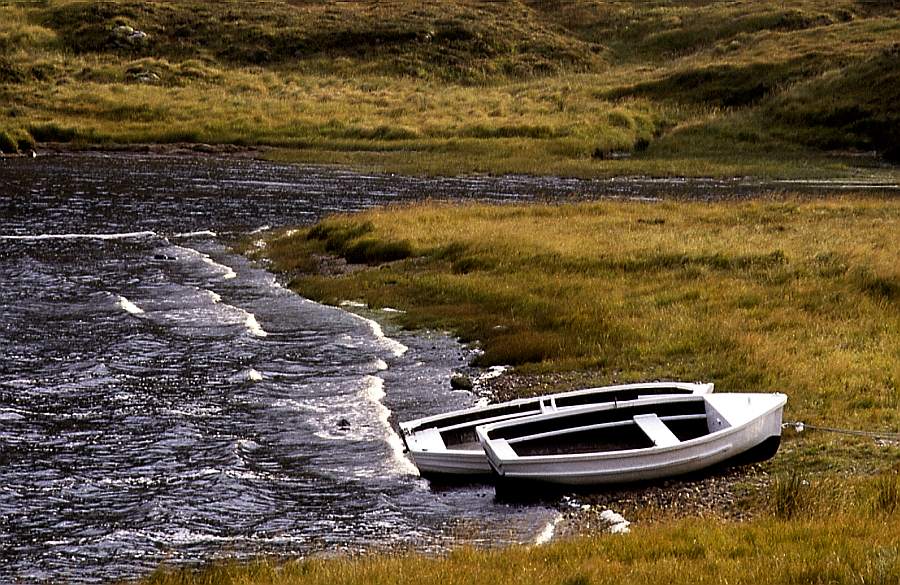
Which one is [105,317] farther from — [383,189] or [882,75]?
[882,75]

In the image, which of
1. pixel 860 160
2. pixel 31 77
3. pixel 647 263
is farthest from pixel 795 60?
pixel 647 263

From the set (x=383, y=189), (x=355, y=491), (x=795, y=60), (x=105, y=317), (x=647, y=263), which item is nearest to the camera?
(x=355, y=491)

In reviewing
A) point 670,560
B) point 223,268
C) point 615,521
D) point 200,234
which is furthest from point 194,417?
point 200,234

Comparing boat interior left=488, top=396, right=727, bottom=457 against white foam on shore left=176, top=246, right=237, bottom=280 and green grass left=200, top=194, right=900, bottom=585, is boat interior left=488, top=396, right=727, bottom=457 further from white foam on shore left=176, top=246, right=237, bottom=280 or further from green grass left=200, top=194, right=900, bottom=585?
white foam on shore left=176, top=246, right=237, bottom=280

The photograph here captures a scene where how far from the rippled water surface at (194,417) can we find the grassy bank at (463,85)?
35653 mm

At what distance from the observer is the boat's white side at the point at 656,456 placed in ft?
60.1

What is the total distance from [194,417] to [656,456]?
917 cm

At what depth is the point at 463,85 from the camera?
107 meters

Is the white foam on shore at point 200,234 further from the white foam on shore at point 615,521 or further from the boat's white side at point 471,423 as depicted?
the white foam on shore at point 615,521

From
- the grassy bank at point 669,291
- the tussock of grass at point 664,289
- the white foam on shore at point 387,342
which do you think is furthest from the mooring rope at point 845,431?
the white foam on shore at point 387,342

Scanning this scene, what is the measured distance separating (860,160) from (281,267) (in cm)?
4594

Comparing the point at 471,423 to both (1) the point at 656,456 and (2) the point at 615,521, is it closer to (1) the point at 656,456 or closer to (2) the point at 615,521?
(1) the point at 656,456

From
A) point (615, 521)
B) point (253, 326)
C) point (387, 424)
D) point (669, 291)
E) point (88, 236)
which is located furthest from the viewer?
point (88, 236)

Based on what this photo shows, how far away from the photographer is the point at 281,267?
135ft
